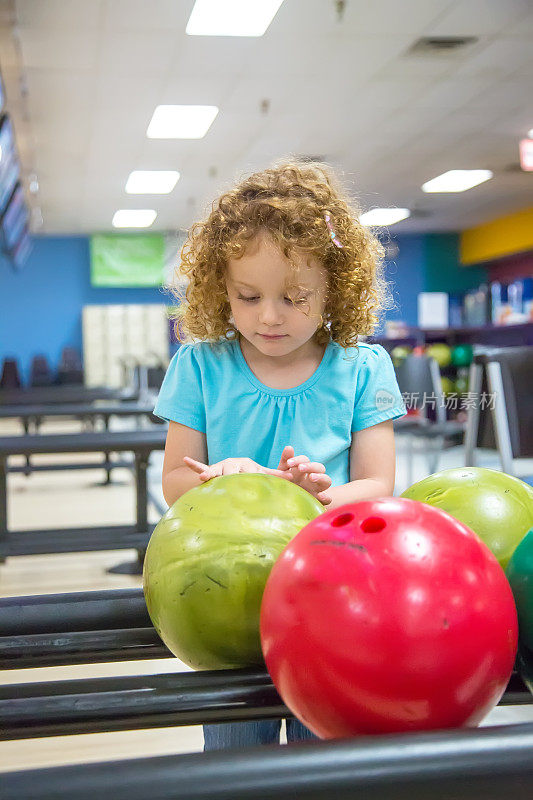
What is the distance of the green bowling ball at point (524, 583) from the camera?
0.50 metres

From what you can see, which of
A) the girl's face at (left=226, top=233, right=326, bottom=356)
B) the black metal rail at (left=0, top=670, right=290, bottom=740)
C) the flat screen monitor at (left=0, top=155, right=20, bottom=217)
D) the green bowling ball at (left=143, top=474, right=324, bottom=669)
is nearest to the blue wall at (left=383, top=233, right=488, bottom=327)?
the flat screen monitor at (left=0, top=155, right=20, bottom=217)

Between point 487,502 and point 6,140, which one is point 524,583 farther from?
point 6,140

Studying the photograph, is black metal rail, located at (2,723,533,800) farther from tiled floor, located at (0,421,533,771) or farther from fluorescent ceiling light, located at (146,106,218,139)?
fluorescent ceiling light, located at (146,106,218,139)

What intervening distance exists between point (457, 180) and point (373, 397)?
30.3 feet

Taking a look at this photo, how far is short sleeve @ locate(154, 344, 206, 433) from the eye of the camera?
107 cm

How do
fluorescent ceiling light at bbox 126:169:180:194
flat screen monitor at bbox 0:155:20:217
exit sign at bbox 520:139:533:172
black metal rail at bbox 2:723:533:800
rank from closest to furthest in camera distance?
black metal rail at bbox 2:723:533:800
exit sign at bbox 520:139:533:172
flat screen monitor at bbox 0:155:20:217
fluorescent ceiling light at bbox 126:169:180:194

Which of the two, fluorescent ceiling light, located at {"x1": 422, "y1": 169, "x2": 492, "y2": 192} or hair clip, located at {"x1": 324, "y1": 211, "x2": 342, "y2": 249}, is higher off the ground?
fluorescent ceiling light, located at {"x1": 422, "y1": 169, "x2": 492, "y2": 192}

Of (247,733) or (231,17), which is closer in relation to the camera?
(247,733)

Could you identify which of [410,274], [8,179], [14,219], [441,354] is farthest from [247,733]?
[410,274]

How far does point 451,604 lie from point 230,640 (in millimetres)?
176

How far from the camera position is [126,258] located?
1364 centimetres

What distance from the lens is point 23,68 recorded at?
222 inches

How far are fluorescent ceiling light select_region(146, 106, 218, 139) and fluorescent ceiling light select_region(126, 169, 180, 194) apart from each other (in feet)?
5.00

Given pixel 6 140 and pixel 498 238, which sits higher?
pixel 6 140
